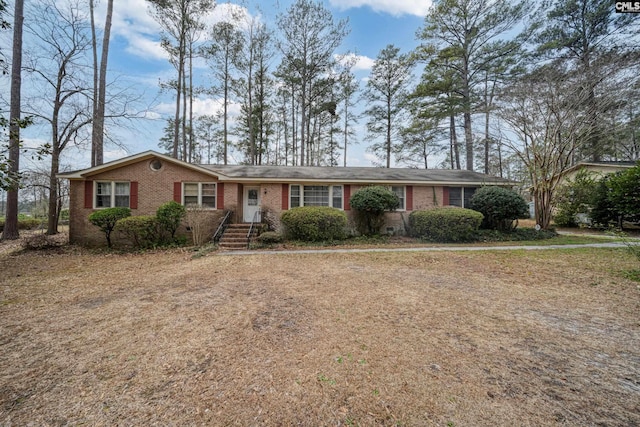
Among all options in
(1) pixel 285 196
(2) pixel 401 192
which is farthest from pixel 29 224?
(2) pixel 401 192

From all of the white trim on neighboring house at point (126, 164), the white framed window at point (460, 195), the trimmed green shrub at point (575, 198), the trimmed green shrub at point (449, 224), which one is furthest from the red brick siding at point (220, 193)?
the trimmed green shrub at point (575, 198)

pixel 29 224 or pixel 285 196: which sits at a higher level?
pixel 285 196

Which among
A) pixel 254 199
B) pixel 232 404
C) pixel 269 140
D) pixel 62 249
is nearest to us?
pixel 232 404

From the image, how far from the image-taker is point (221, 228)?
1019 centimetres

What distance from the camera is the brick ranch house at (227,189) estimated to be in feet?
33.7

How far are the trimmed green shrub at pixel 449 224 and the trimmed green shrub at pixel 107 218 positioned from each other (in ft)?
42.4

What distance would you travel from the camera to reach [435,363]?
2439 millimetres

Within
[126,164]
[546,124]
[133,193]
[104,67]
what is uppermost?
[104,67]

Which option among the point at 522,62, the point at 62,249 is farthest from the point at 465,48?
the point at 62,249

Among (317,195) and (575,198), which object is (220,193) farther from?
(575,198)

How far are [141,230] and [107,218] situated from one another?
151 centimetres

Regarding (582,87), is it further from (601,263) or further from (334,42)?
(334,42)

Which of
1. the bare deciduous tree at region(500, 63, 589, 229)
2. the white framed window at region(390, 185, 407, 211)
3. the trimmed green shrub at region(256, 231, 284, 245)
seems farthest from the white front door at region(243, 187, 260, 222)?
the bare deciduous tree at region(500, 63, 589, 229)

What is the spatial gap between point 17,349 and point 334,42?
20271mm
